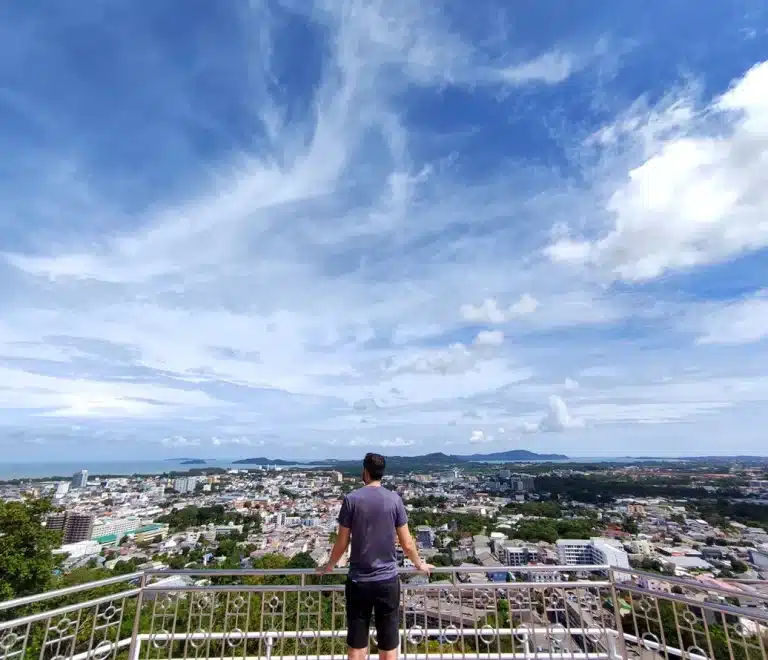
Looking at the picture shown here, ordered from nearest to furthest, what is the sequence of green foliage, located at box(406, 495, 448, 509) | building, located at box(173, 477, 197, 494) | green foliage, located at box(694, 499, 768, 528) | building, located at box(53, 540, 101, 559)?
building, located at box(53, 540, 101, 559) < green foliage, located at box(694, 499, 768, 528) < green foliage, located at box(406, 495, 448, 509) < building, located at box(173, 477, 197, 494)

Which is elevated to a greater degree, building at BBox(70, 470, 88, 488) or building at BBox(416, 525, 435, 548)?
building at BBox(70, 470, 88, 488)

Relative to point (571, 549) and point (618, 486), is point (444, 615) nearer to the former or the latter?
point (571, 549)

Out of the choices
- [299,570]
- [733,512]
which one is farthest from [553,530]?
[299,570]

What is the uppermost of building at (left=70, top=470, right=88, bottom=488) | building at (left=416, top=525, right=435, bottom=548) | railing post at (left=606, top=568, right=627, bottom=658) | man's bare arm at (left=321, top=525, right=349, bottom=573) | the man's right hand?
man's bare arm at (left=321, top=525, right=349, bottom=573)

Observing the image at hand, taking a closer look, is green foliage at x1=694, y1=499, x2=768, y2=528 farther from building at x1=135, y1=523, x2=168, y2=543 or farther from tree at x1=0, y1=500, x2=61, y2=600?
building at x1=135, y1=523, x2=168, y2=543

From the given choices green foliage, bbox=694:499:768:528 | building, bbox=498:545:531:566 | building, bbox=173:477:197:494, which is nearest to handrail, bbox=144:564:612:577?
building, bbox=498:545:531:566

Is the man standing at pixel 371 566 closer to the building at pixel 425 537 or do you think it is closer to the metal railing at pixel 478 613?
the metal railing at pixel 478 613

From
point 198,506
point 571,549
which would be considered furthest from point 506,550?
point 198,506

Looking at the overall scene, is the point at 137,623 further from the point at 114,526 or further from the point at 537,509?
the point at 537,509
